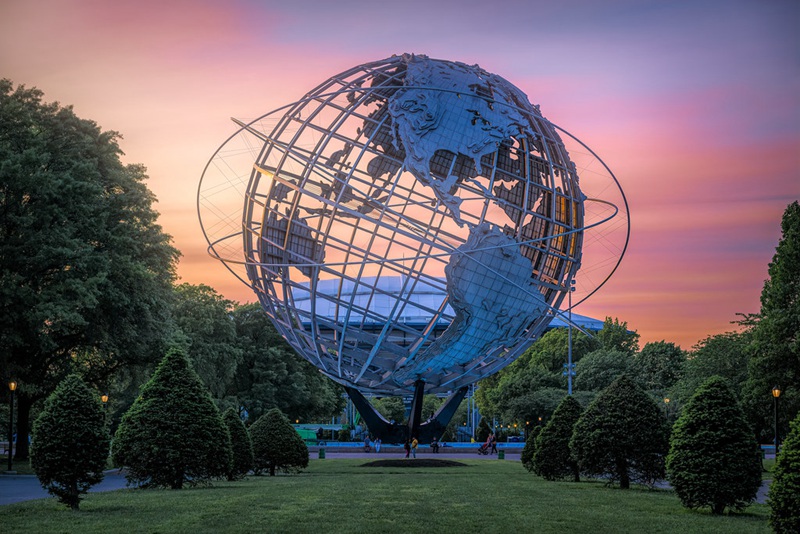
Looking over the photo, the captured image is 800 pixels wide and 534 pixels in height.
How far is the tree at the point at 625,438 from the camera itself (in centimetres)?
2138

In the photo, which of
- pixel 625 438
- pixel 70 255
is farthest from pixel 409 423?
pixel 70 255

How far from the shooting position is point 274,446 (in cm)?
2712

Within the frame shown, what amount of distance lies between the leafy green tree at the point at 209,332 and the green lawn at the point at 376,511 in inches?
1109

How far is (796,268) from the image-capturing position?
40.2m

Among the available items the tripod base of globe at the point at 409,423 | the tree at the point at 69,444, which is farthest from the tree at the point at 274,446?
the tree at the point at 69,444

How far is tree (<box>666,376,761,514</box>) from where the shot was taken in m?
15.5

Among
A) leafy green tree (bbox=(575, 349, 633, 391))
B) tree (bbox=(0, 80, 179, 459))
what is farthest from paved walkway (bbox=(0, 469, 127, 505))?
leafy green tree (bbox=(575, 349, 633, 391))

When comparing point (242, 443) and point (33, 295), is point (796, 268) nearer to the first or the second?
point (242, 443)

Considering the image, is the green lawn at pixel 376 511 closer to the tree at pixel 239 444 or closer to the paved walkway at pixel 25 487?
the paved walkway at pixel 25 487

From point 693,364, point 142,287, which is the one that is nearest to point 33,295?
point 142,287

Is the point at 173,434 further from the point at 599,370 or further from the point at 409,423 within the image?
the point at 599,370

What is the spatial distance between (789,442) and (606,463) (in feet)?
34.4

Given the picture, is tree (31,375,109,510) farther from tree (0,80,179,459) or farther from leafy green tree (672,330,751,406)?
leafy green tree (672,330,751,406)

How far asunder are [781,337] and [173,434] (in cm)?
2997
